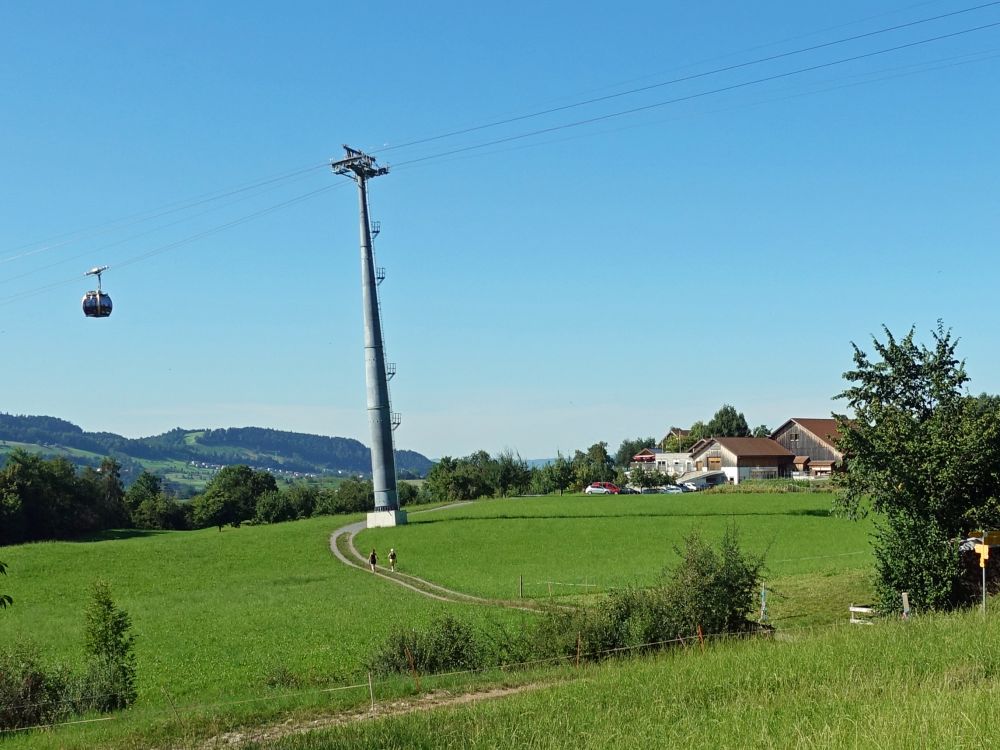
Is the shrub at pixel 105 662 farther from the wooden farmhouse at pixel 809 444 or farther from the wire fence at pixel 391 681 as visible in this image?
the wooden farmhouse at pixel 809 444

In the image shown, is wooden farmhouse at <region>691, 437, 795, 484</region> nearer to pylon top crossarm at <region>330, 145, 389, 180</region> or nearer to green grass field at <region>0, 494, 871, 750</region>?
green grass field at <region>0, 494, 871, 750</region>

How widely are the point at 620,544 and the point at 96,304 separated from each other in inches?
1615

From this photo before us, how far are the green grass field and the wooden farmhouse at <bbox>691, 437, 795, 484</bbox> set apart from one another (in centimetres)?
4342

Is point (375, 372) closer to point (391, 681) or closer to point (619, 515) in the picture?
point (619, 515)

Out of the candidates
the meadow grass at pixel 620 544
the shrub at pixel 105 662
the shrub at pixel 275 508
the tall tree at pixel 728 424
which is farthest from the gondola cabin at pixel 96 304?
the tall tree at pixel 728 424

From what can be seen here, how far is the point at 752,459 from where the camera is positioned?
14012 centimetres

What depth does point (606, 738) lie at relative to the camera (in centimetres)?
1210

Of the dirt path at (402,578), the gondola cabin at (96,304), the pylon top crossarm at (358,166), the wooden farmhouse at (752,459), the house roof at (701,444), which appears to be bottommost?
the dirt path at (402,578)

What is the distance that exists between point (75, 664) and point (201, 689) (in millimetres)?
7391

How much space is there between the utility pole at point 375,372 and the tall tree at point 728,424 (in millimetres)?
121574

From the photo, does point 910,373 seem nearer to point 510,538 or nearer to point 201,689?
point 201,689

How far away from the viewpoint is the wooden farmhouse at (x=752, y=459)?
139 meters

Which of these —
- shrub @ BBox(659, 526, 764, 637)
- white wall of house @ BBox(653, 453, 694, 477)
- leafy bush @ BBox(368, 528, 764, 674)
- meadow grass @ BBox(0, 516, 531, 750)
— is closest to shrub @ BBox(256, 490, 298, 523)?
meadow grass @ BBox(0, 516, 531, 750)

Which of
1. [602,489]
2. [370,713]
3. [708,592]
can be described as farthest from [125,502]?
[370,713]
